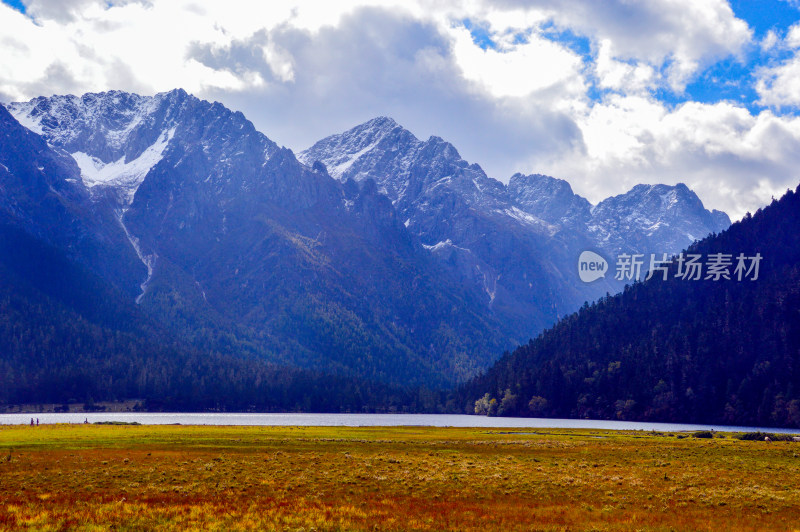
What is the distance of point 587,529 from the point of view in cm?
4181

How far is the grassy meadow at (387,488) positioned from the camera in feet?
142

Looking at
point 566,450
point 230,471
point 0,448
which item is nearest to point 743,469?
point 566,450

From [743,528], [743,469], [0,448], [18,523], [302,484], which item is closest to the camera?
[18,523]

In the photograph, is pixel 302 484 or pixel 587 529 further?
pixel 302 484

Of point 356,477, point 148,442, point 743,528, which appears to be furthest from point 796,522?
point 148,442

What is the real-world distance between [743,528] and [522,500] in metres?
14.5

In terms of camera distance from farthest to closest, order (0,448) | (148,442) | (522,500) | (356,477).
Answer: (148,442) < (0,448) < (356,477) < (522,500)

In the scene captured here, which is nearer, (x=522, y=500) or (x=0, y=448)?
(x=522, y=500)

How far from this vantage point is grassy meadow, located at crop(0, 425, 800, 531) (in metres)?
43.2

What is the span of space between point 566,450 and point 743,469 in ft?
81.6

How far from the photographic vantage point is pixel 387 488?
2195 inches

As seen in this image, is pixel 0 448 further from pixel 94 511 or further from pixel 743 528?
pixel 743 528

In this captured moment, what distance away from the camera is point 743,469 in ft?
231

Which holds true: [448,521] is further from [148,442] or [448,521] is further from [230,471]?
[148,442]
